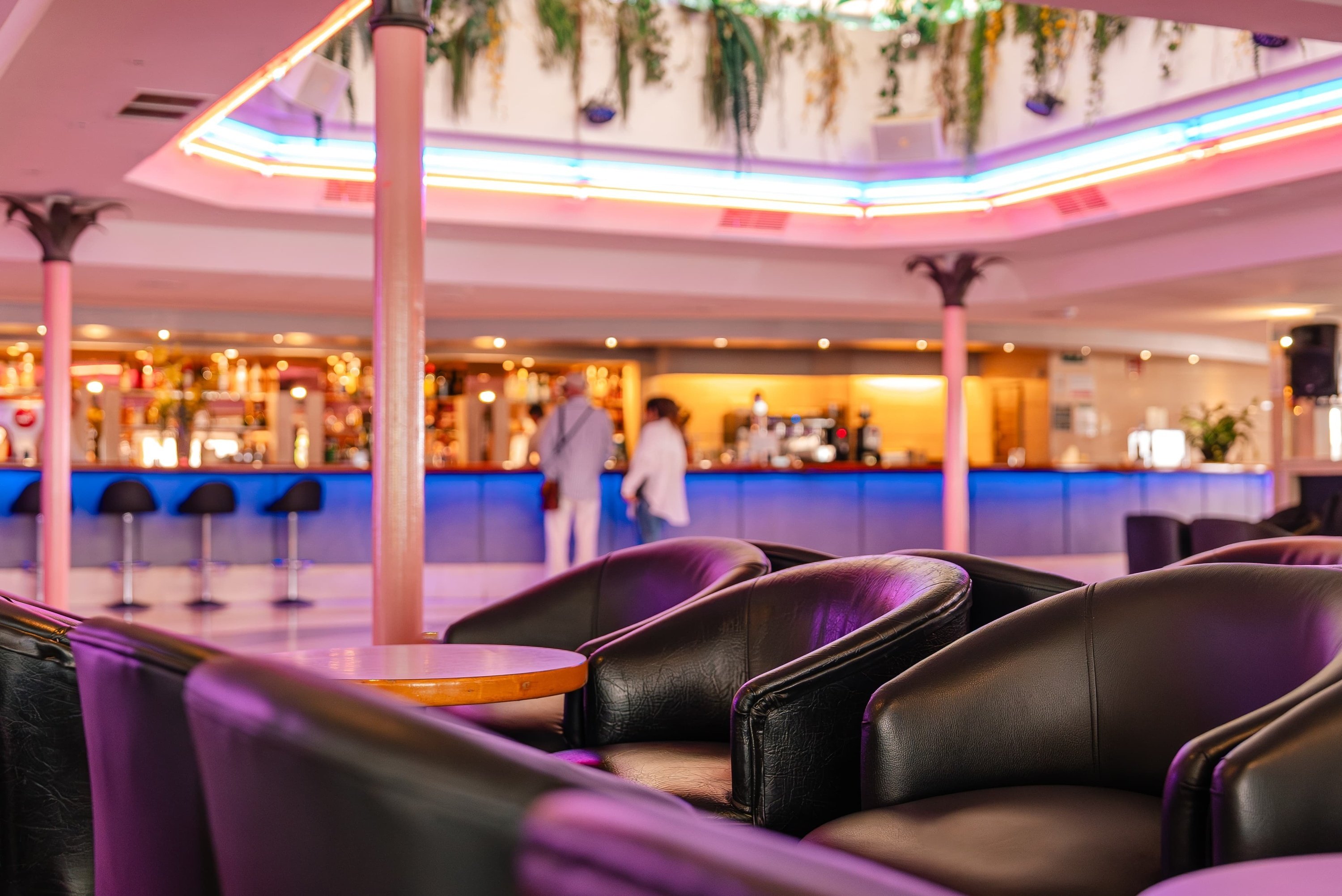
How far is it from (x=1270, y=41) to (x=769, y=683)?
631 cm

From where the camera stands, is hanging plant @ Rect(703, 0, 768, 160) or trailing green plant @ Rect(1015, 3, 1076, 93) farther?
hanging plant @ Rect(703, 0, 768, 160)

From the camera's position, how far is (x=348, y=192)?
848 centimetres

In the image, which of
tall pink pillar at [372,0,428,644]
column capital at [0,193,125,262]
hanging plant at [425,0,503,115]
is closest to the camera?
tall pink pillar at [372,0,428,644]

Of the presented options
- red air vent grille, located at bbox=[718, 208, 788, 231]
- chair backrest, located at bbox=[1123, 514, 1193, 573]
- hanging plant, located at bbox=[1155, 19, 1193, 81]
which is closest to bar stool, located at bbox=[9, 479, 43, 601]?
red air vent grille, located at bbox=[718, 208, 788, 231]

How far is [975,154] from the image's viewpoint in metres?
9.15

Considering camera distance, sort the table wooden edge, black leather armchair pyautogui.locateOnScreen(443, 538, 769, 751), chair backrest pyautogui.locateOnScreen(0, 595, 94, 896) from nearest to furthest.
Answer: chair backrest pyautogui.locateOnScreen(0, 595, 94, 896)
the table wooden edge
black leather armchair pyautogui.locateOnScreen(443, 538, 769, 751)

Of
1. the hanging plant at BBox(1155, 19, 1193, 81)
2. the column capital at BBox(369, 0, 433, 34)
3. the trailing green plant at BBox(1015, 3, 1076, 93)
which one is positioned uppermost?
the trailing green plant at BBox(1015, 3, 1076, 93)

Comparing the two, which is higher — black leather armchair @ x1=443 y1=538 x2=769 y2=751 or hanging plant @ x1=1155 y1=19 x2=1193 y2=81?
hanging plant @ x1=1155 y1=19 x2=1193 y2=81

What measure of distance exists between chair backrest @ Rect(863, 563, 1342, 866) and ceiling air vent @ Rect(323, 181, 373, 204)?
6.96 meters

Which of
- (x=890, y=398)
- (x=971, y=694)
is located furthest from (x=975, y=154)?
(x=971, y=694)

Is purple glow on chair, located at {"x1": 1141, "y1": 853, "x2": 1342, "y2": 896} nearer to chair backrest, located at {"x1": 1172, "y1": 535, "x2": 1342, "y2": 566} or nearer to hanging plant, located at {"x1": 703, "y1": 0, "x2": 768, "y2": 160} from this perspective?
chair backrest, located at {"x1": 1172, "y1": 535, "x2": 1342, "y2": 566}

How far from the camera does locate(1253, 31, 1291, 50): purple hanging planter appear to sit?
7051 millimetres

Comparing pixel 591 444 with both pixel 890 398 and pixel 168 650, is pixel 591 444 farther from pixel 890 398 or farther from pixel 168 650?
pixel 168 650

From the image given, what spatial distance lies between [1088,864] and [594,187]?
294 inches
